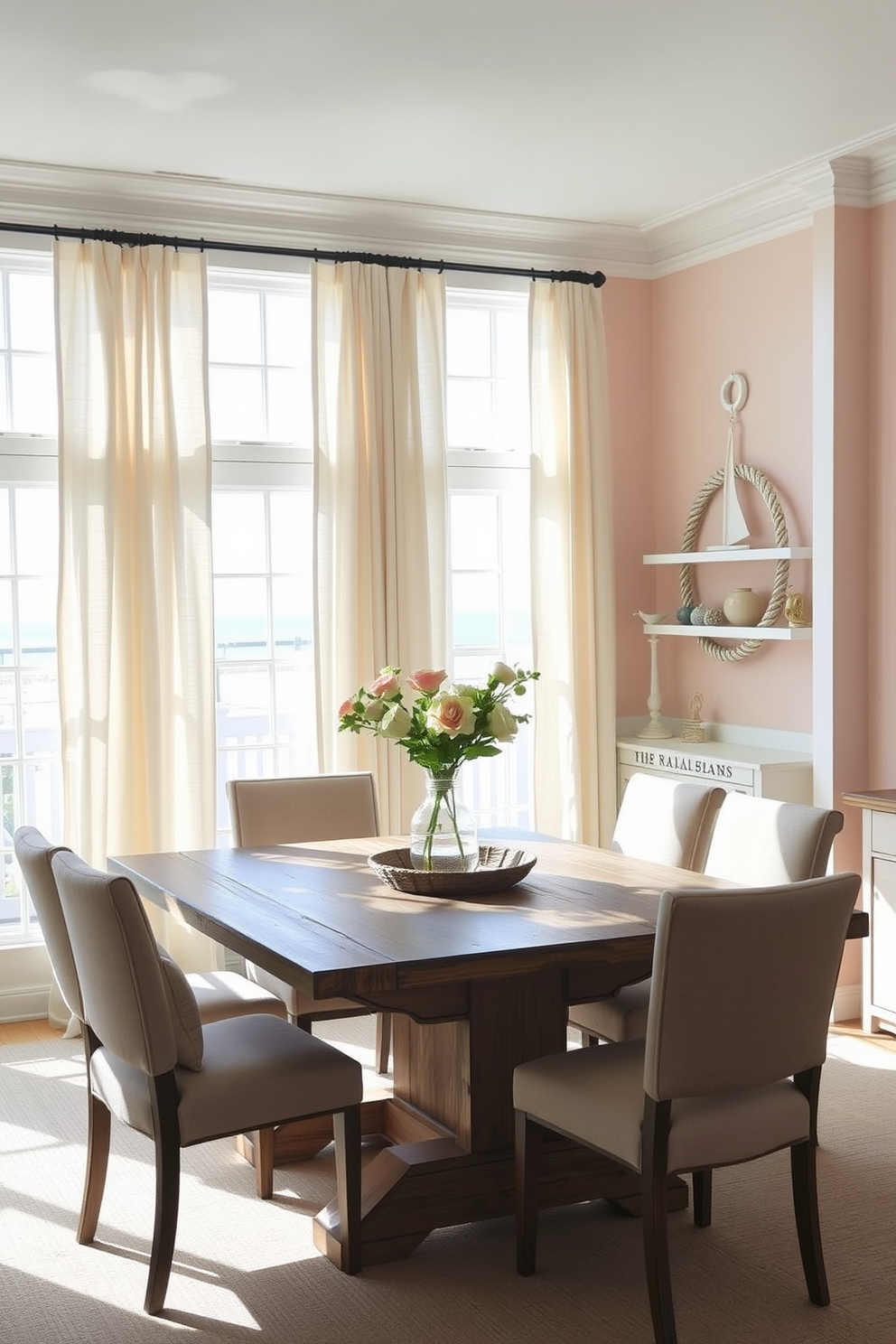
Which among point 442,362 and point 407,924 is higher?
point 442,362

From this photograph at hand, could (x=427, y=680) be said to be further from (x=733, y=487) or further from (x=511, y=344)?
(x=511, y=344)

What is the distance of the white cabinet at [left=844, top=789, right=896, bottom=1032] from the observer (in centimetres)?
470

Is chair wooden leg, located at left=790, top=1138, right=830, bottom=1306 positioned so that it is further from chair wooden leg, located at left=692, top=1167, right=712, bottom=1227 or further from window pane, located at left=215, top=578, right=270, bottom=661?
window pane, located at left=215, top=578, right=270, bottom=661

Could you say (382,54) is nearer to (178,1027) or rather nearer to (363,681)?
(363,681)

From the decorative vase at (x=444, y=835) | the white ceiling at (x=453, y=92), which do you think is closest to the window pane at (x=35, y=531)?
the white ceiling at (x=453, y=92)

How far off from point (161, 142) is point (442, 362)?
1.43 meters

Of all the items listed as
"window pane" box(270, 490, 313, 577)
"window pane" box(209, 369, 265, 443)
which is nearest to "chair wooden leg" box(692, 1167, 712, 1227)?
"window pane" box(270, 490, 313, 577)

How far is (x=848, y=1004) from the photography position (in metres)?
5.16

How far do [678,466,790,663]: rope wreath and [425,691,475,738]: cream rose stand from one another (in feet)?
7.57

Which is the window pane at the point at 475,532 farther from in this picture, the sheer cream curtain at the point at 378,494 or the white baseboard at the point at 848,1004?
the white baseboard at the point at 848,1004

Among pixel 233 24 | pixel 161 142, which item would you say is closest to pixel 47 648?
pixel 161 142

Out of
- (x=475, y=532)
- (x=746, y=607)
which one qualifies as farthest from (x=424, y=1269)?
(x=475, y=532)

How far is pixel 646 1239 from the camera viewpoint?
108 inches

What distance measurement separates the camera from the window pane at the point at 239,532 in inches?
218
